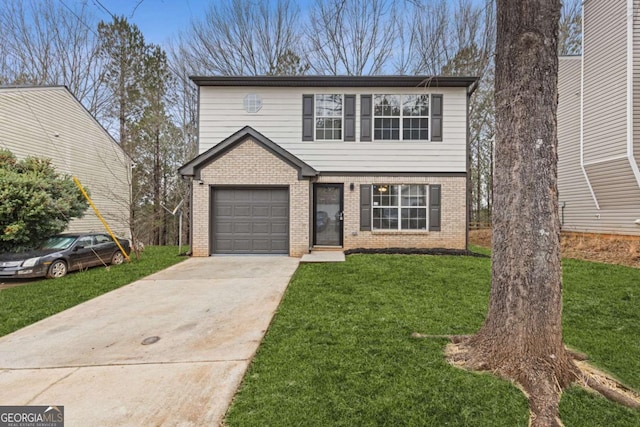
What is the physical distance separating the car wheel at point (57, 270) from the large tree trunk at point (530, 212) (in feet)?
28.4

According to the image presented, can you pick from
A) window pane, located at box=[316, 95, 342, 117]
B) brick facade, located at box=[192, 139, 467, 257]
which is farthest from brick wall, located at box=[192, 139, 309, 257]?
window pane, located at box=[316, 95, 342, 117]

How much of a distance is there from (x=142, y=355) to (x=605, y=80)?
46.6ft

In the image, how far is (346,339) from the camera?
348cm

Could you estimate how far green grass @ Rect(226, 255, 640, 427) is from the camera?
2.23m

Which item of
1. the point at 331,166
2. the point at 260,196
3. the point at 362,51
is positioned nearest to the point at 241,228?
the point at 260,196

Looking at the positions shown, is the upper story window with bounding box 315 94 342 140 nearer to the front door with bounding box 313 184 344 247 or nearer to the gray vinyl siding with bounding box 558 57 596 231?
the front door with bounding box 313 184 344 247

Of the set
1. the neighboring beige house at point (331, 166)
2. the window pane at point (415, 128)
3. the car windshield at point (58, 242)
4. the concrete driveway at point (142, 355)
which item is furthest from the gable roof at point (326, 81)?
the concrete driveway at point (142, 355)

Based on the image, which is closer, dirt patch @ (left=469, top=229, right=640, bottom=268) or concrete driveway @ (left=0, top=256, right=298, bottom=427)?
concrete driveway @ (left=0, top=256, right=298, bottom=427)

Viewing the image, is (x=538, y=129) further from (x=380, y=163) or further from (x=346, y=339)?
(x=380, y=163)

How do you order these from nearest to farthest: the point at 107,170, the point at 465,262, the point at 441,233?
the point at 465,262
the point at 441,233
the point at 107,170

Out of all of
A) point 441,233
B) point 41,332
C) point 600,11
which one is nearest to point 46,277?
point 41,332

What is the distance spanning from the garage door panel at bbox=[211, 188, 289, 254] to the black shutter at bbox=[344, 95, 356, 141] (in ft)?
9.12

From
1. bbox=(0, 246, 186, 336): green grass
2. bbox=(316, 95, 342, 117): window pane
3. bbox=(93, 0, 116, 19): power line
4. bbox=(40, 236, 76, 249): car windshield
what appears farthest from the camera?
bbox=(316, 95, 342, 117): window pane

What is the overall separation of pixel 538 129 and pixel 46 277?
949cm
